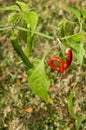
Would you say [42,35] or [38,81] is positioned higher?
[42,35]

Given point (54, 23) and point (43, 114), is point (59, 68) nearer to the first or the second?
point (43, 114)

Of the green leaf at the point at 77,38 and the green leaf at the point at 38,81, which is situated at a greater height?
the green leaf at the point at 77,38

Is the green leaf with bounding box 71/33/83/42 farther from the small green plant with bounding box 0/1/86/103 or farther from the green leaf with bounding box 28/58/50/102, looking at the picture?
the green leaf with bounding box 28/58/50/102

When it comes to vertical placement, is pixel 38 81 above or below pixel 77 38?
below

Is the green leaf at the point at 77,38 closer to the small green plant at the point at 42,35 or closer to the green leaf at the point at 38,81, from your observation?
the small green plant at the point at 42,35

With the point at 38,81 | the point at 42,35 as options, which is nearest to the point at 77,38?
the point at 42,35

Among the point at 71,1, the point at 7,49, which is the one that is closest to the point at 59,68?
the point at 7,49

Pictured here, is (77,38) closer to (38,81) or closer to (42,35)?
(42,35)

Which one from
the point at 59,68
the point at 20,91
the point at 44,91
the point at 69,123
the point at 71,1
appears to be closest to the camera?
the point at 44,91

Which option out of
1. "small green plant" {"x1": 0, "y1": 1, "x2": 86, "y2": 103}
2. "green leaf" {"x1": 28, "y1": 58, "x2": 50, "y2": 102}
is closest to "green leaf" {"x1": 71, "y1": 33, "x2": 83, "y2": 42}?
"small green plant" {"x1": 0, "y1": 1, "x2": 86, "y2": 103}

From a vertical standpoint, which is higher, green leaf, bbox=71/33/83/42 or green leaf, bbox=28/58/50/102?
green leaf, bbox=71/33/83/42

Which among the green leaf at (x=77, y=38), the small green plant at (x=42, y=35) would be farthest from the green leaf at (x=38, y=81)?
the green leaf at (x=77, y=38)
